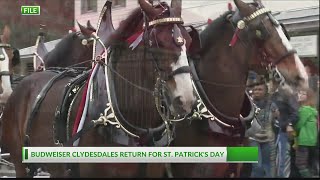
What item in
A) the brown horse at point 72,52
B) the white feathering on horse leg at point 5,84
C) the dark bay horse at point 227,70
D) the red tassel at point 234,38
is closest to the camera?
the dark bay horse at point 227,70

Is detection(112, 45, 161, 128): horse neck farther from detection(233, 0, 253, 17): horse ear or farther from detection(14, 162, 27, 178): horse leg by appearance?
detection(14, 162, 27, 178): horse leg

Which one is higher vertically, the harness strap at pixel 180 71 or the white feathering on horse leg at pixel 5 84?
the harness strap at pixel 180 71

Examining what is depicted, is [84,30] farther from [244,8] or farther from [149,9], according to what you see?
[244,8]

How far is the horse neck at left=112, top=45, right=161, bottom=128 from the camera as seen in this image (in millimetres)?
3184

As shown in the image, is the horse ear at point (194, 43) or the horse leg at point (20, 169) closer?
the horse ear at point (194, 43)

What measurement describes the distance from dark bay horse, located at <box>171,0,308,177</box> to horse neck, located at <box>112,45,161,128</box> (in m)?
0.23

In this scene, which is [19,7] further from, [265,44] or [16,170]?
[265,44]

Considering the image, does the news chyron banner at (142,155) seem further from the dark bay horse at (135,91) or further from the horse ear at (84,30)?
the horse ear at (84,30)

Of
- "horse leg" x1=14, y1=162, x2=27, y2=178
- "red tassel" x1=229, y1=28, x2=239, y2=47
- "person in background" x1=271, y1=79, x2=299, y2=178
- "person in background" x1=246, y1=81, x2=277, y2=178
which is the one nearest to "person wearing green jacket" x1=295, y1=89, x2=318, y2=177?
"person in background" x1=271, y1=79, x2=299, y2=178

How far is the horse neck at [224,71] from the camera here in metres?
3.42

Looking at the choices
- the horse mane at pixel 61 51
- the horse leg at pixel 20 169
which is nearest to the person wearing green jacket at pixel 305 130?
the horse mane at pixel 61 51

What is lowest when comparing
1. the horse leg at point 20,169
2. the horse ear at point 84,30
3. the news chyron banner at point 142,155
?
the horse leg at point 20,169

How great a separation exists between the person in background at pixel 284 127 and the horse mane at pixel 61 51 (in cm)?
132

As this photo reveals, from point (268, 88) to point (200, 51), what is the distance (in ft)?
1.53
